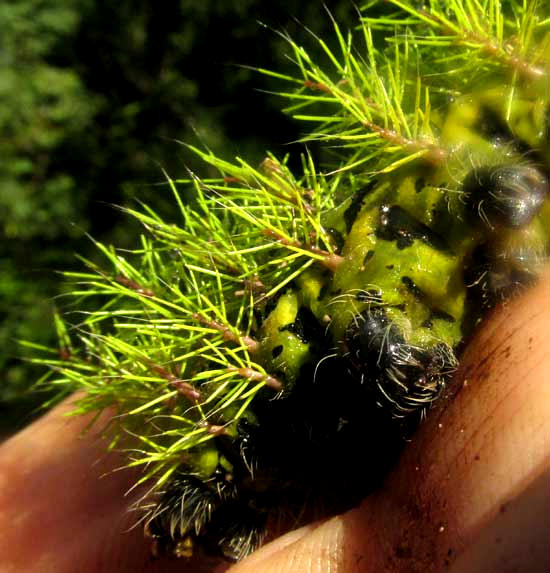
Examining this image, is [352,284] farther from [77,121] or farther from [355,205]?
[77,121]

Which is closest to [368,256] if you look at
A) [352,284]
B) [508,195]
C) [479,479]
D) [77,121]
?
[352,284]

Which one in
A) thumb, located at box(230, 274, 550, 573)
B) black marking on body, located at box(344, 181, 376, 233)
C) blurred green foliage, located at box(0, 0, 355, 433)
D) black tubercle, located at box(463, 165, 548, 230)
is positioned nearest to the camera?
thumb, located at box(230, 274, 550, 573)

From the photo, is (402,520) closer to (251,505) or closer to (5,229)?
(251,505)

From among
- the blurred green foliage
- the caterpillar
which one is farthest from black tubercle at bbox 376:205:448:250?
the blurred green foliage

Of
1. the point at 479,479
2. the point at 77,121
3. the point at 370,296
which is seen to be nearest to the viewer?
the point at 479,479

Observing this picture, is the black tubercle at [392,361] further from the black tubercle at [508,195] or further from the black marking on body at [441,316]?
the black tubercle at [508,195]

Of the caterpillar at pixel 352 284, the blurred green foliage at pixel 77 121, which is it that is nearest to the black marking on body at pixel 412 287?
the caterpillar at pixel 352 284

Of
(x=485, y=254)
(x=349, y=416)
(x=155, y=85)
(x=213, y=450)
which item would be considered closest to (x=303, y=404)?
(x=349, y=416)

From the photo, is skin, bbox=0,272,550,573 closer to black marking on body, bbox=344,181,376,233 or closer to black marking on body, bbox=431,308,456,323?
black marking on body, bbox=431,308,456,323
